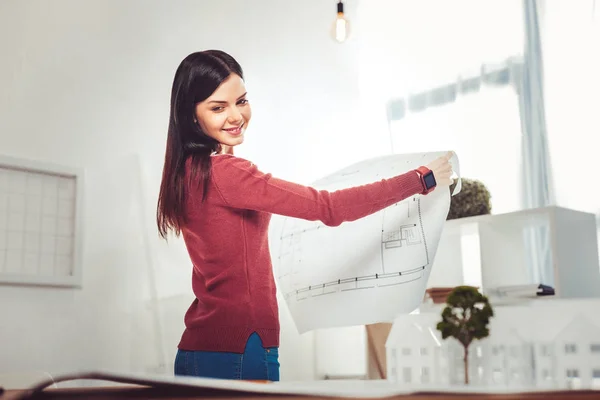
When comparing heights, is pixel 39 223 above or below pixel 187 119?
below

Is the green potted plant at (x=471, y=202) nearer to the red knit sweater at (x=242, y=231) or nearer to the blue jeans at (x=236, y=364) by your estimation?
Result: the red knit sweater at (x=242, y=231)

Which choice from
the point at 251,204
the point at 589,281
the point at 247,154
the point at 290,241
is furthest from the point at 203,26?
the point at 589,281

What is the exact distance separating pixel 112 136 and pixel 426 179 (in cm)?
82

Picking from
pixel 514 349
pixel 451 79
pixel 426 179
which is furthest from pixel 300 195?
pixel 451 79

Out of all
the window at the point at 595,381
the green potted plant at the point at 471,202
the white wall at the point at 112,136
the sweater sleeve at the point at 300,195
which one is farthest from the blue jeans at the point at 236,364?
the green potted plant at the point at 471,202

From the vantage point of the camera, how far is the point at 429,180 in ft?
4.29

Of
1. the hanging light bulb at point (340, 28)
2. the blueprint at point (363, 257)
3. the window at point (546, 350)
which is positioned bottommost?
the window at point (546, 350)

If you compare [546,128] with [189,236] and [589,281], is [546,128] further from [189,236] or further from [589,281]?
[189,236]

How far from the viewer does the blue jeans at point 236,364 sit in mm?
1207

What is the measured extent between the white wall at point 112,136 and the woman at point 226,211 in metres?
0.31

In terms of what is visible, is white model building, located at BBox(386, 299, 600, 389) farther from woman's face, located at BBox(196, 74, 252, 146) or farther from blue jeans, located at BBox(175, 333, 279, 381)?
woman's face, located at BBox(196, 74, 252, 146)

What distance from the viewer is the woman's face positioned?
1.41 metres

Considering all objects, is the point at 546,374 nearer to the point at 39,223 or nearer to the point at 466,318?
the point at 466,318

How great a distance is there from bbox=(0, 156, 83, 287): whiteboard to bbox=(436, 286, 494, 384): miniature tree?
3.40 ft
